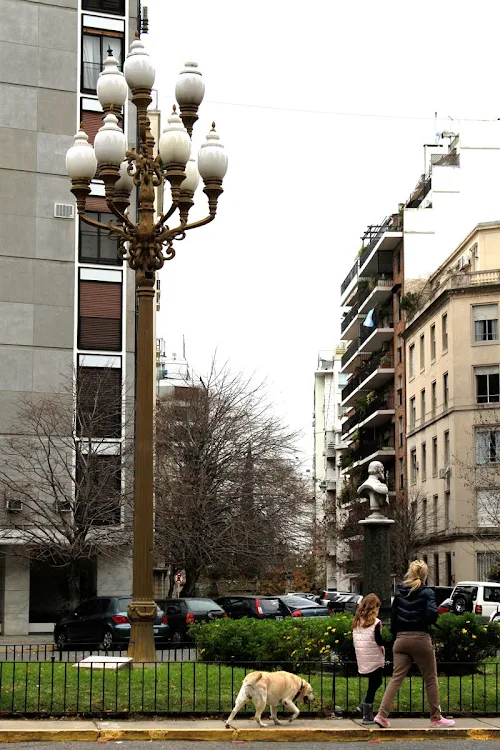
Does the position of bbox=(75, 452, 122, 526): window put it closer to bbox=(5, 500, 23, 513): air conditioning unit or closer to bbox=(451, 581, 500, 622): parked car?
bbox=(5, 500, 23, 513): air conditioning unit

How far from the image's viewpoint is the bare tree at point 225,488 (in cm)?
4172

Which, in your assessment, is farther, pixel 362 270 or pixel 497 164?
pixel 362 270

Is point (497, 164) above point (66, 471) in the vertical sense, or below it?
above

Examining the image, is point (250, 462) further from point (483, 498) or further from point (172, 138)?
point (172, 138)

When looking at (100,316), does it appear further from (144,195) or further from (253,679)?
(253,679)

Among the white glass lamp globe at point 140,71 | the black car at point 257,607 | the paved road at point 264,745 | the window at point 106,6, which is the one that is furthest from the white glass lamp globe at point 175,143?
the window at point 106,6

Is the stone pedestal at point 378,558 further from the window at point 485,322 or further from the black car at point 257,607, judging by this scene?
the window at point 485,322

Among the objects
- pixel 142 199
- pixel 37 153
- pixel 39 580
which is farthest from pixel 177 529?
pixel 142 199

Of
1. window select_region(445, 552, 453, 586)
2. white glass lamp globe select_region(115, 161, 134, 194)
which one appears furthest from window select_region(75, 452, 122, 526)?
window select_region(445, 552, 453, 586)

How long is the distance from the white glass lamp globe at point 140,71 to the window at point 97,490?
22625 millimetres

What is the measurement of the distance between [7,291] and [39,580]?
10.5m

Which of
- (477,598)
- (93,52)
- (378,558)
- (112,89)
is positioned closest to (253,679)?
(378,558)

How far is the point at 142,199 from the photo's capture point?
18234 millimetres

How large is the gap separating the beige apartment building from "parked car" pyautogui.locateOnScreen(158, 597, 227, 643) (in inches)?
920
